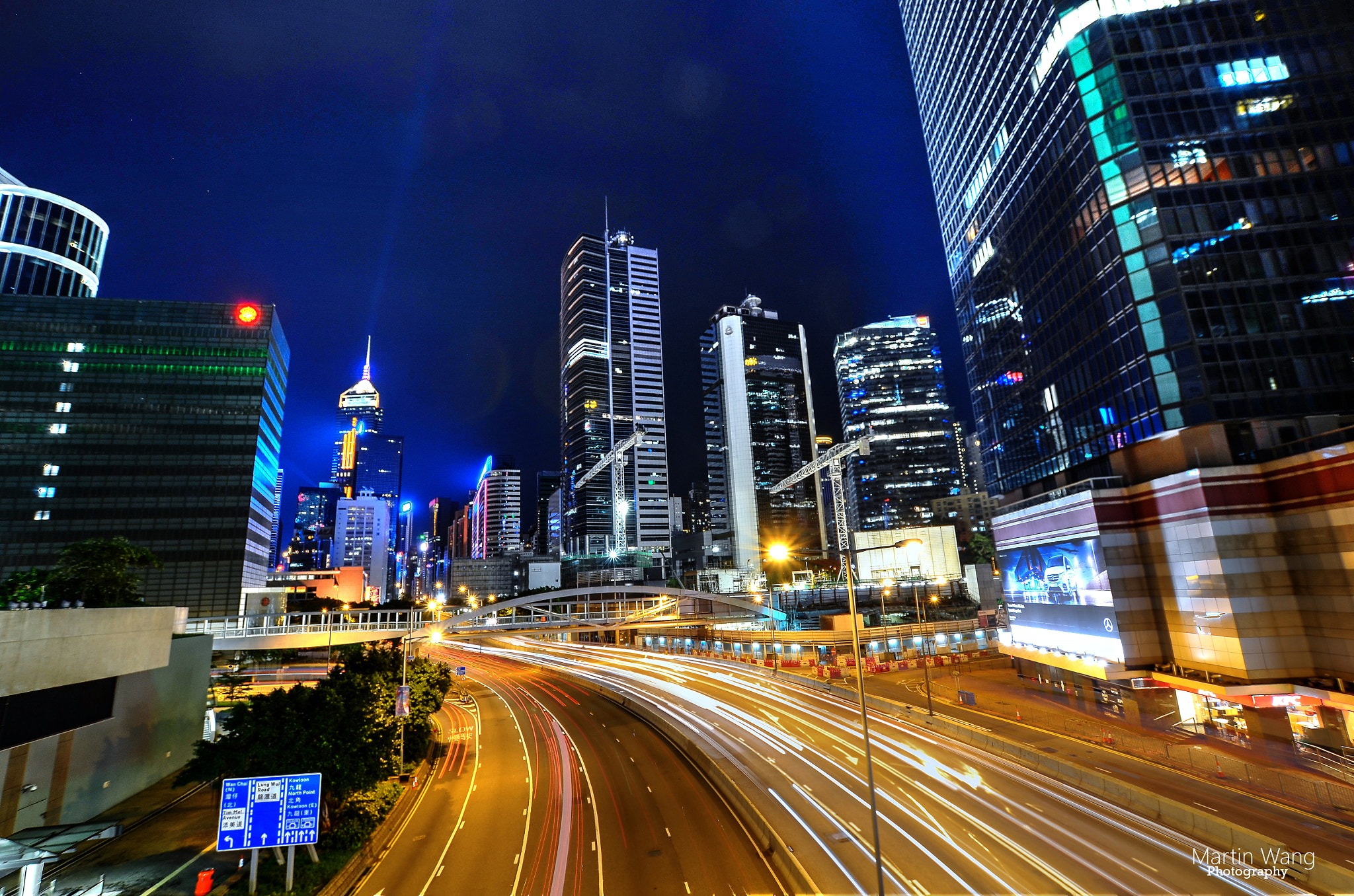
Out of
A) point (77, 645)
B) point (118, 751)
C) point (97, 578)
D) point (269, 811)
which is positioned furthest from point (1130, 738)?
point (97, 578)

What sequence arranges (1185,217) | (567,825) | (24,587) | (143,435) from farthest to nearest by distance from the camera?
1. (143,435)
2. (1185,217)
3. (24,587)
4. (567,825)

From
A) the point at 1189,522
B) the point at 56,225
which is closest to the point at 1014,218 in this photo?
the point at 1189,522

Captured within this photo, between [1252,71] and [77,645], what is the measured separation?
287 feet

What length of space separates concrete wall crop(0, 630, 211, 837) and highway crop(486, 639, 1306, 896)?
33.4 meters

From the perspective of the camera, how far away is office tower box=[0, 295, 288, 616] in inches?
3691

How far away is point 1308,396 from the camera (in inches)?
1759

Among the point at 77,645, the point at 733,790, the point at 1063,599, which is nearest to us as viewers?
the point at 77,645

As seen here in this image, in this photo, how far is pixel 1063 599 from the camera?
53.8 metres

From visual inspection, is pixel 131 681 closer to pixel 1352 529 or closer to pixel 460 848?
pixel 460 848

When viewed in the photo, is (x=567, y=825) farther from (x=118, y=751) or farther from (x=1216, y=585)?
(x=1216, y=585)

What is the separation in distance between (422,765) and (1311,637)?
57.4 metres

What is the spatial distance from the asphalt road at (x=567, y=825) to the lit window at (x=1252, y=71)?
6776cm

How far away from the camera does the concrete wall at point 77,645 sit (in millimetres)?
24766

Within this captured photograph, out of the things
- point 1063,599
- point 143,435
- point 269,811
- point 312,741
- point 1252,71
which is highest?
point 1252,71
